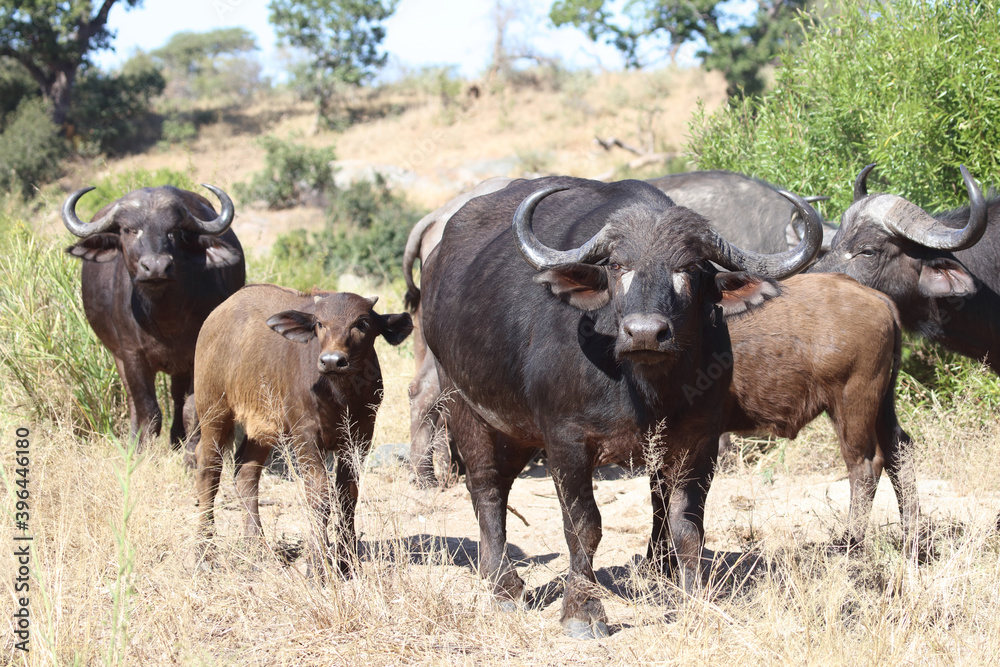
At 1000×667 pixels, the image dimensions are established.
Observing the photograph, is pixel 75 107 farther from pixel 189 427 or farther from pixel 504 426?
pixel 504 426

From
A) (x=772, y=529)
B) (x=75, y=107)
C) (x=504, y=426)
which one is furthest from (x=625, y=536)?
(x=75, y=107)

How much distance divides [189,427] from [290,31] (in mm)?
36205

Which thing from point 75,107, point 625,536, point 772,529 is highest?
point 75,107

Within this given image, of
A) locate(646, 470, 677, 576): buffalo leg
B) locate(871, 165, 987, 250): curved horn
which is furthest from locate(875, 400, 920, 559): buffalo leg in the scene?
locate(646, 470, 677, 576): buffalo leg

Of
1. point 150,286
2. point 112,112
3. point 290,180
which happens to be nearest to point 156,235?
point 150,286

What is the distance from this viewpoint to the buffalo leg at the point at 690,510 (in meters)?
4.00

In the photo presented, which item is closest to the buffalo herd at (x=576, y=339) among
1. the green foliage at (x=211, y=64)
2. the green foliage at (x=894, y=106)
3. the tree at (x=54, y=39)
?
the green foliage at (x=894, y=106)

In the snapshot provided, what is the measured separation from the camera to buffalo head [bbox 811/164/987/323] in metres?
5.86

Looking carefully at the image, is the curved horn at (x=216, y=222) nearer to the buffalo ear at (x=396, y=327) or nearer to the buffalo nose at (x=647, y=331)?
the buffalo ear at (x=396, y=327)

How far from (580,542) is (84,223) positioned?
5255 mm

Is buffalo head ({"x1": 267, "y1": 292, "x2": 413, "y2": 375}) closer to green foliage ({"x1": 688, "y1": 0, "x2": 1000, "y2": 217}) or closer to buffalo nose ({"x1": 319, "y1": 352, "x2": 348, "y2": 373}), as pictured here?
buffalo nose ({"x1": 319, "y1": 352, "x2": 348, "y2": 373})

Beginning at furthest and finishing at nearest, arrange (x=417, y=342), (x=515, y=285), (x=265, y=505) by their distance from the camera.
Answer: (x=417, y=342) < (x=265, y=505) < (x=515, y=285)

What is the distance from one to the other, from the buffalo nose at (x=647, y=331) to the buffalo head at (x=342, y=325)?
6.11 ft

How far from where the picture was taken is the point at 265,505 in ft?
22.2
